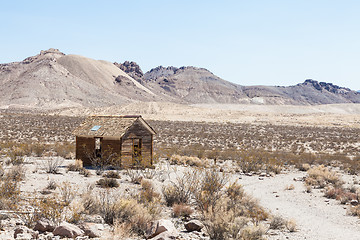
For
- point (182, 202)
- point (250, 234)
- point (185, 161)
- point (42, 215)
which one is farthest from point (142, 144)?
point (250, 234)

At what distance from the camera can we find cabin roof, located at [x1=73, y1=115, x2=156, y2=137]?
1780cm

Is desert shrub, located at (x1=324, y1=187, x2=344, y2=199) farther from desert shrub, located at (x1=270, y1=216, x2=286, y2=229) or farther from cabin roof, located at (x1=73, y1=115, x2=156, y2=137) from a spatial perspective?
cabin roof, located at (x1=73, y1=115, x2=156, y2=137)

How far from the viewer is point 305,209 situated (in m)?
12.4

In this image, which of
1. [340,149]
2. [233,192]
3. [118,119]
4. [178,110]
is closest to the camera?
[233,192]

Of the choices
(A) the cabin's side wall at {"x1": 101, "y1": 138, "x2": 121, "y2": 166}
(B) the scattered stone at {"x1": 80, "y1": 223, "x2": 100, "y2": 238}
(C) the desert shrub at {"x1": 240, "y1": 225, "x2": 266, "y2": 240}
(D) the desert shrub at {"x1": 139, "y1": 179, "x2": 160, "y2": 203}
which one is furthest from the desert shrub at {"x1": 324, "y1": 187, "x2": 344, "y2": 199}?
(B) the scattered stone at {"x1": 80, "y1": 223, "x2": 100, "y2": 238}

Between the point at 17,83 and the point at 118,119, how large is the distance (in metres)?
111

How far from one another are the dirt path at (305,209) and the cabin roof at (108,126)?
6.35m

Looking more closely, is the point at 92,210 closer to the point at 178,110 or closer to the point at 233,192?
the point at 233,192

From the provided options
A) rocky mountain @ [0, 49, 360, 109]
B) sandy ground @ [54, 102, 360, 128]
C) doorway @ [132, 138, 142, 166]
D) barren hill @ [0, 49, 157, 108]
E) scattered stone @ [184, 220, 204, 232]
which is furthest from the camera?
rocky mountain @ [0, 49, 360, 109]

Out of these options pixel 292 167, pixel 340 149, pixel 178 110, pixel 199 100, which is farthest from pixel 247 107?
pixel 292 167

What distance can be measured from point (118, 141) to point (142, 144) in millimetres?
1328

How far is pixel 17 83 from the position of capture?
11756 centimetres

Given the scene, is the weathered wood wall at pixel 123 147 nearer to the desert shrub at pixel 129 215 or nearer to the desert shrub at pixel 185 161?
the desert shrub at pixel 185 161

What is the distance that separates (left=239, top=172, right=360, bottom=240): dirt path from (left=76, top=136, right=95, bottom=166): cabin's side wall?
309 inches
